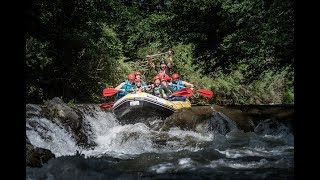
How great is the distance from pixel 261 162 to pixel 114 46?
10445mm

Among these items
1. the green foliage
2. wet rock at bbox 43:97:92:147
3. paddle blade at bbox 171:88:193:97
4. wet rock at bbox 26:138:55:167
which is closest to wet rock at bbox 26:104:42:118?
wet rock at bbox 43:97:92:147

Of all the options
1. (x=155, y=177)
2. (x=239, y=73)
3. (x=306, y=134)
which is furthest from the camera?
(x=239, y=73)

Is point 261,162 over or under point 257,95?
under

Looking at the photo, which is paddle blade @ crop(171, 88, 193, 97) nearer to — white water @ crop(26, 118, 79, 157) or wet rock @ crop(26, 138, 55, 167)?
white water @ crop(26, 118, 79, 157)

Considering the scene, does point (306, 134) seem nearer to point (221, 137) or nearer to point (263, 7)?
point (221, 137)

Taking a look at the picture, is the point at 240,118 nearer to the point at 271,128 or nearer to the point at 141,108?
the point at 271,128

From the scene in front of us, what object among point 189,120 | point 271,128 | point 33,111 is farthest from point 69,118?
point 271,128

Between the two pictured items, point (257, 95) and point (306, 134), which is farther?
point (257, 95)

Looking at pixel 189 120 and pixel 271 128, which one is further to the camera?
pixel 271 128

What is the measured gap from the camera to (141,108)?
9.62 metres

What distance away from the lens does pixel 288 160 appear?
6.13 meters

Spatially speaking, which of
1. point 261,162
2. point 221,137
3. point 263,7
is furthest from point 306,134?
point 263,7

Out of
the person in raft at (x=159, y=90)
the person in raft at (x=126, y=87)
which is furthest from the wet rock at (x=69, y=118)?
the person in raft at (x=159, y=90)

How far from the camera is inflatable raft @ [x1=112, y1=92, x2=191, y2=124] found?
31.4 ft
